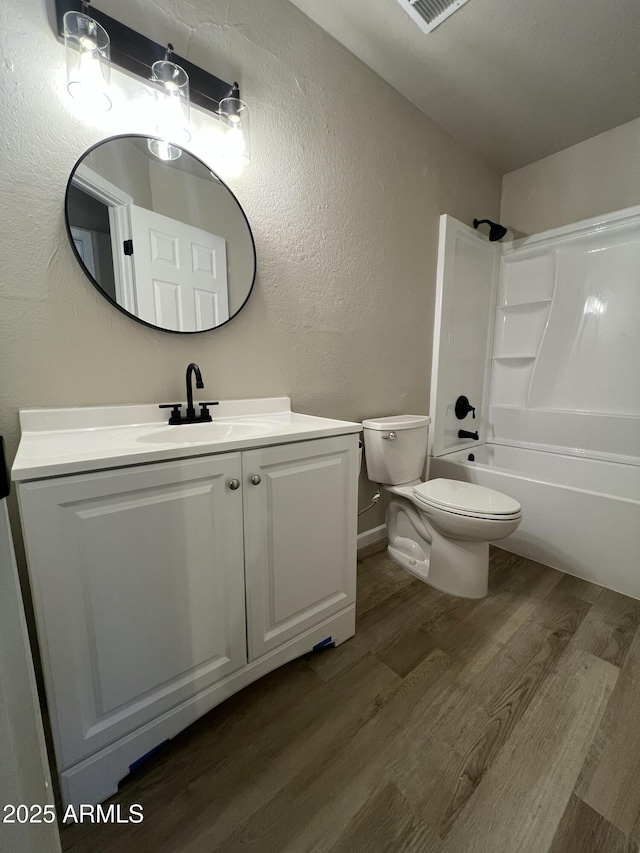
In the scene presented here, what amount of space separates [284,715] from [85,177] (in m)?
1.69

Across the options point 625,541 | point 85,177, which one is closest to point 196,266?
point 85,177

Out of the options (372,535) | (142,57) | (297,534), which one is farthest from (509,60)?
(372,535)

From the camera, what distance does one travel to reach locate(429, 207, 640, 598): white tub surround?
5.59 feet

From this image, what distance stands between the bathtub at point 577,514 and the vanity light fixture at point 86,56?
2167mm

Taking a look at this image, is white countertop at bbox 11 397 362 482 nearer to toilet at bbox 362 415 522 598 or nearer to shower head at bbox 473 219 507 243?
toilet at bbox 362 415 522 598

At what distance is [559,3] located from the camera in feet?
4.34

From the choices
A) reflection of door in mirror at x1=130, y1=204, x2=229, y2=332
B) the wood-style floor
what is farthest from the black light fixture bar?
the wood-style floor

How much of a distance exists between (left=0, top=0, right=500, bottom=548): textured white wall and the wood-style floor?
34.2 inches

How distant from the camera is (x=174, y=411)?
1.16 metres

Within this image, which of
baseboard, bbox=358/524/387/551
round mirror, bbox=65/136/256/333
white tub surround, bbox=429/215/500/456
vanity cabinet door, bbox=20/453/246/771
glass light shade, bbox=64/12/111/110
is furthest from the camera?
white tub surround, bbox=429/215/500/456

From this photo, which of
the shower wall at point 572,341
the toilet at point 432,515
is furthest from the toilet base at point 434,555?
the shower wall at point 572,341

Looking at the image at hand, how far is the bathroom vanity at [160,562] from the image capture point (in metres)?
0.70

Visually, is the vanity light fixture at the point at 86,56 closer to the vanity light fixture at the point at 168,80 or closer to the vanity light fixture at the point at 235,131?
the vanity light fixture at the point at 168,80

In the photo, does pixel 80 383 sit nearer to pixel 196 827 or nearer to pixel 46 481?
pixel 46 481
